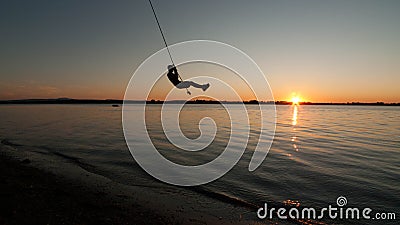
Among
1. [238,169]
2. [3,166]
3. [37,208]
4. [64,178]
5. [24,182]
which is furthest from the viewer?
[238,169]

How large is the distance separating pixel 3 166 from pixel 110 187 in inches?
281

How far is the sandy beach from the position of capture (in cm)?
852

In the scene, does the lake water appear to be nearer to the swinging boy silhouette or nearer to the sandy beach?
the sandy beach

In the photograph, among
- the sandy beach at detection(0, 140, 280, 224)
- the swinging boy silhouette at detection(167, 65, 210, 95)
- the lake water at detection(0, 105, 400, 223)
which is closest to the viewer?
the sandy beach at detection(0, 140, 280, 224)

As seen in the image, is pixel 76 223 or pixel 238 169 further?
pixel 238 169

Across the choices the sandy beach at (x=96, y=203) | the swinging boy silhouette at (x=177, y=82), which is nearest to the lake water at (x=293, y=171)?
the sandy beach at (x=96, y=203)

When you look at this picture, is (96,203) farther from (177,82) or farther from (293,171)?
(293,171)

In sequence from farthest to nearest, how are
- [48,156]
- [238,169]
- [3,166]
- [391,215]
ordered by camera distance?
[48,156] → [238,169] → [3,166] → [391,215]

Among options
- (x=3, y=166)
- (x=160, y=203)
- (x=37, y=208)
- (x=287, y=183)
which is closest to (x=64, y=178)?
(x=3, y=166)

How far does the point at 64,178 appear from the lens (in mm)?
13695

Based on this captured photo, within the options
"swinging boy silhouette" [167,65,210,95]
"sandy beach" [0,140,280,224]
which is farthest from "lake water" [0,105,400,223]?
"swinging boy silhouette" [167,65,210,95]

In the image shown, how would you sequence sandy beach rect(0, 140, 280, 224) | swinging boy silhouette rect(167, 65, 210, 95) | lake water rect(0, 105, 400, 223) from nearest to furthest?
sandy beach rect(0, 140, 280, 224) → lake water rect(0, 105, 400, 223) → swinging boy silhouette rect(167, 65, 210, 95)

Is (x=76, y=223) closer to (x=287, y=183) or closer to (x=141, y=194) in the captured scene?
(x=141, y=194)

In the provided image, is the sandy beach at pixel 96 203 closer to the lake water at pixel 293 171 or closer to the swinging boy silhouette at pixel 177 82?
the lake water at pixel 293 171
